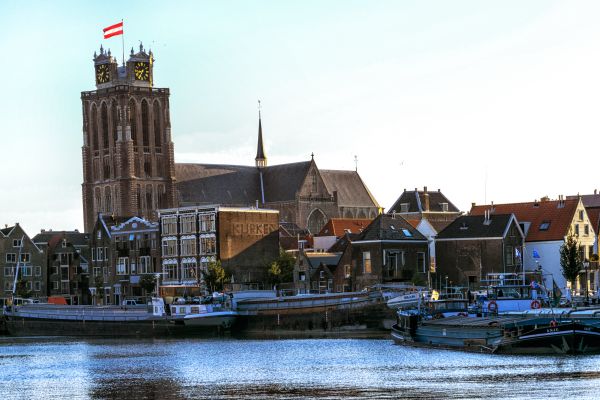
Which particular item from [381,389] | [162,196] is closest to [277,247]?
[162,196]

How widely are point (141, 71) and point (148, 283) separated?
2193 inches

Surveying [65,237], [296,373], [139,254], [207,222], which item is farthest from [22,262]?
[296,373]

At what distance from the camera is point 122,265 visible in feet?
476

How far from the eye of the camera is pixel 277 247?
137 meters

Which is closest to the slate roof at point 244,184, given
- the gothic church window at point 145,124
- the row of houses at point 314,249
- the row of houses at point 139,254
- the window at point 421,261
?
the gothic church window at point 145,124

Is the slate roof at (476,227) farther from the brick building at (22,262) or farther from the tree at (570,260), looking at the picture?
the brick building at (22,262)

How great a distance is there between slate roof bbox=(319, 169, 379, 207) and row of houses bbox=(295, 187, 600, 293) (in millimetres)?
65389

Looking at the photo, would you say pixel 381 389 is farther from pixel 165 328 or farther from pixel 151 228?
pixel 151 228

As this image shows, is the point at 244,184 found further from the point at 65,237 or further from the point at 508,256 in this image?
the point at 508,256

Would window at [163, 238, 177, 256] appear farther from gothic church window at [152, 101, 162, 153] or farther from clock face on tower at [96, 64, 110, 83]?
clock face on tower at [96, 64, 110, 83]

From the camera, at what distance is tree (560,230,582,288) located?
4390 inches

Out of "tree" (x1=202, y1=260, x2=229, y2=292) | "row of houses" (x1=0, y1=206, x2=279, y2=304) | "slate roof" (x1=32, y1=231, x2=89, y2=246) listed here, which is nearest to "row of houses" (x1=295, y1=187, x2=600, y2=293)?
"tree" (x1=202, y1=260, x2=229, y2=292)

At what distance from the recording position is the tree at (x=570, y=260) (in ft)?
366

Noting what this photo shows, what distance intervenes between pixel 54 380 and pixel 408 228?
56.1 m
